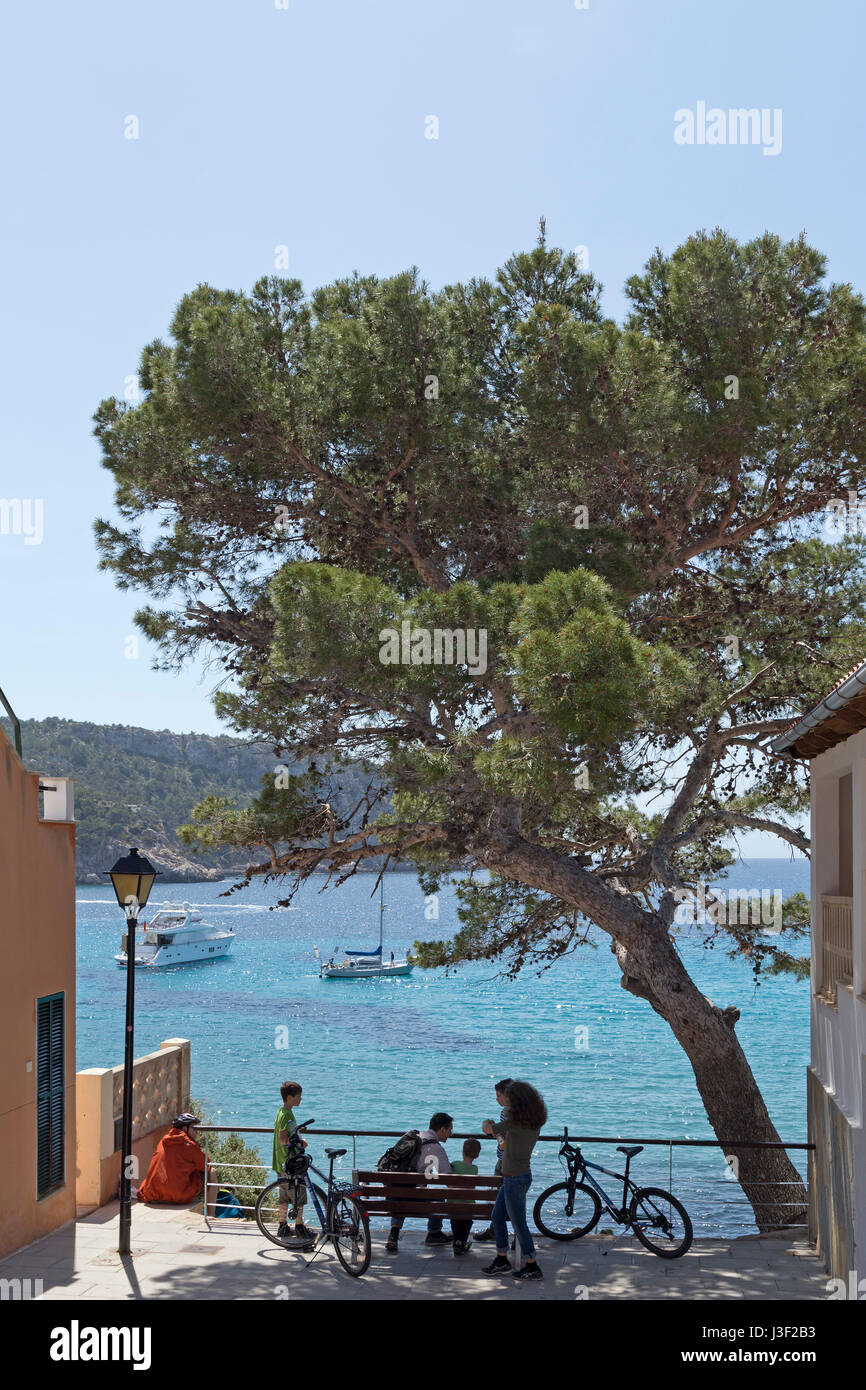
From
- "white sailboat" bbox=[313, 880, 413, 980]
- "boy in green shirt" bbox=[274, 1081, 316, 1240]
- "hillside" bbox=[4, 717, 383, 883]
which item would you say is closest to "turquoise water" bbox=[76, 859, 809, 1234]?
"white sailboat" bbox=[313, 880, 413, 980]

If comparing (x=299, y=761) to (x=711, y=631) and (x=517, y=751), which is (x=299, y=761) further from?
(x=711, y=631)

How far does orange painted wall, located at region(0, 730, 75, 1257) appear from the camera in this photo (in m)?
9.59

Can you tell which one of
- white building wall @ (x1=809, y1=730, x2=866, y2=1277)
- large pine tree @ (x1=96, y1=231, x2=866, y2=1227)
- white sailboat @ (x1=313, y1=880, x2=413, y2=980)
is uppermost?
large pine tree @ (x1=96, y1=231, x2=866, y2=1227)

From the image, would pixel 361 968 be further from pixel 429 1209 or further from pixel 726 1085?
pixel 429 1209

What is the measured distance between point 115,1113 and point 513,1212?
530 centimetres

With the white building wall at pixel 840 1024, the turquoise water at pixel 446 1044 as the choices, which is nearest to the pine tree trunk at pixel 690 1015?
the white building wall at pixel 840 1024

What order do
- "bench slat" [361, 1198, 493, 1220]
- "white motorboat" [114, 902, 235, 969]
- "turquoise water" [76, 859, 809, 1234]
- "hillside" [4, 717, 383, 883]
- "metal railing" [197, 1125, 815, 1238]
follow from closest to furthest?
"bench slat" [361, 1198, 493, 1220] → "metal railing" [197, 1125, 815, 1238] → "turquoise water" [76, 859, 809, 1234] → "white motorboat" [114, 902, 235, 969] → "hillside" [4, 717, 383, 883]

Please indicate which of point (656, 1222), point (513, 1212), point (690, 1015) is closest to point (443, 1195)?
point (513, 1212)

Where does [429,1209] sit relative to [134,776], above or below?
below

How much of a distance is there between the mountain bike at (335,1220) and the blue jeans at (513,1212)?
1000mm

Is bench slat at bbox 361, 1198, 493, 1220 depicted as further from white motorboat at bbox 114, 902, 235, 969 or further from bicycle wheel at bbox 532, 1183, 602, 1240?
white motorboat at bbox 114, 902, 235, 969

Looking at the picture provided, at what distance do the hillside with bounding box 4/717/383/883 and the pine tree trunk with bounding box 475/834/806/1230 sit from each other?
238 feet

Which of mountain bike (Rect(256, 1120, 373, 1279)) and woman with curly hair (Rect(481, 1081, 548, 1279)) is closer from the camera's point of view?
woman with curly hair (Rect(481, 1081, 548, 1279))

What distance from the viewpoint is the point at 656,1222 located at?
32.2 feet
